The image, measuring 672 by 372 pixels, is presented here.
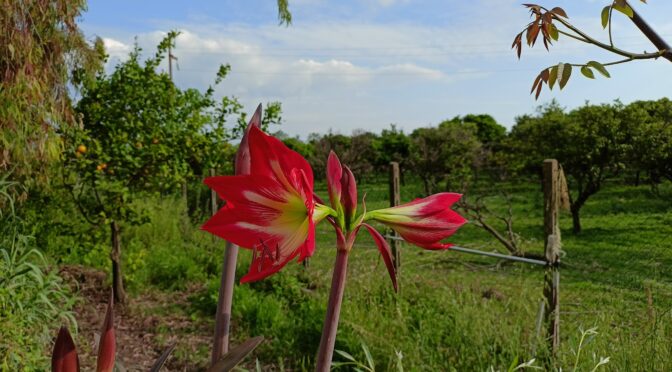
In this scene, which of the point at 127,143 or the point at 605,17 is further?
the point at 127,143

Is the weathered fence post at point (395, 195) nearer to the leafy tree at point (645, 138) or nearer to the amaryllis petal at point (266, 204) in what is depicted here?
the amaryllis petal at point (266, 204)

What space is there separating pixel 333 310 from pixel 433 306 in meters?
3.77

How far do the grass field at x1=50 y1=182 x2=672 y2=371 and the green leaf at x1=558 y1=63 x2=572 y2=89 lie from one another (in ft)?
1.92

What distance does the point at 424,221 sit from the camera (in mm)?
529

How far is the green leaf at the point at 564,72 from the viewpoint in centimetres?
119

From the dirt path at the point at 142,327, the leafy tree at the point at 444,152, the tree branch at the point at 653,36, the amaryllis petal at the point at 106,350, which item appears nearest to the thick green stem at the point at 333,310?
the amaryllis petal at the point at 106,350

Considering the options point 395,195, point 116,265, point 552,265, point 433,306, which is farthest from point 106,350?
point 116,265

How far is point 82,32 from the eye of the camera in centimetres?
438

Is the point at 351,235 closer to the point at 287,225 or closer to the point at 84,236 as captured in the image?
the point at 287,225

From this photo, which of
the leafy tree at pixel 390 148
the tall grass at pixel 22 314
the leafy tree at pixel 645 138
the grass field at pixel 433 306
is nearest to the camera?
the tall grass at pixel 22 314

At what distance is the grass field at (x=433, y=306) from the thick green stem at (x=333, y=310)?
51 centimetres

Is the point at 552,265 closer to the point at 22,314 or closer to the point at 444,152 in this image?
the point at 22,314

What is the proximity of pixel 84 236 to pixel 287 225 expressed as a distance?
16.6 feet

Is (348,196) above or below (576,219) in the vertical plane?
above
